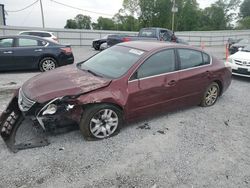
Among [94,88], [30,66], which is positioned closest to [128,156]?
[94,88]

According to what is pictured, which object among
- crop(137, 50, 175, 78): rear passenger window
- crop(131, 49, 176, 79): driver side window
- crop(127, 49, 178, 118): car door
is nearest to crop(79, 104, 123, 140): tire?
crop(127, 49, 178, 118): car door

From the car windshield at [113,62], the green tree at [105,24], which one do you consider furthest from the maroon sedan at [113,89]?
the green tree at [105,24]

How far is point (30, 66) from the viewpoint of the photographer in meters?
8.24

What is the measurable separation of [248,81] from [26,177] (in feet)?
26.0

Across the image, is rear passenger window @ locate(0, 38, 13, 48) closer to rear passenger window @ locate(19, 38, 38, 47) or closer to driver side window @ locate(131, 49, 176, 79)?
rear passenger window @ locate(19, 38, 38, 47)

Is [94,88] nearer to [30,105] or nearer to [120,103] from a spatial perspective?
[120,103]

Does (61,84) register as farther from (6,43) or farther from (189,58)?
(6,43)

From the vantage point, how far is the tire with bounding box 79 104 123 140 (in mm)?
3658

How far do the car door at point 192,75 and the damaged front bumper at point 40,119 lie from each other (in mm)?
2231

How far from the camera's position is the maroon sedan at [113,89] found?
354cm

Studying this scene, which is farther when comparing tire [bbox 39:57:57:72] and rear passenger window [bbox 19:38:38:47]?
tire [bbox 39:57:57:72]

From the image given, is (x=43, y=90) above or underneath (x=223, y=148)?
above

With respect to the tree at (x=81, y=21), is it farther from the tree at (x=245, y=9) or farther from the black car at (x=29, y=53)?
the black car at (x=29, y=53)

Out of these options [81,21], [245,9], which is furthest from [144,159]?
[245,9]
